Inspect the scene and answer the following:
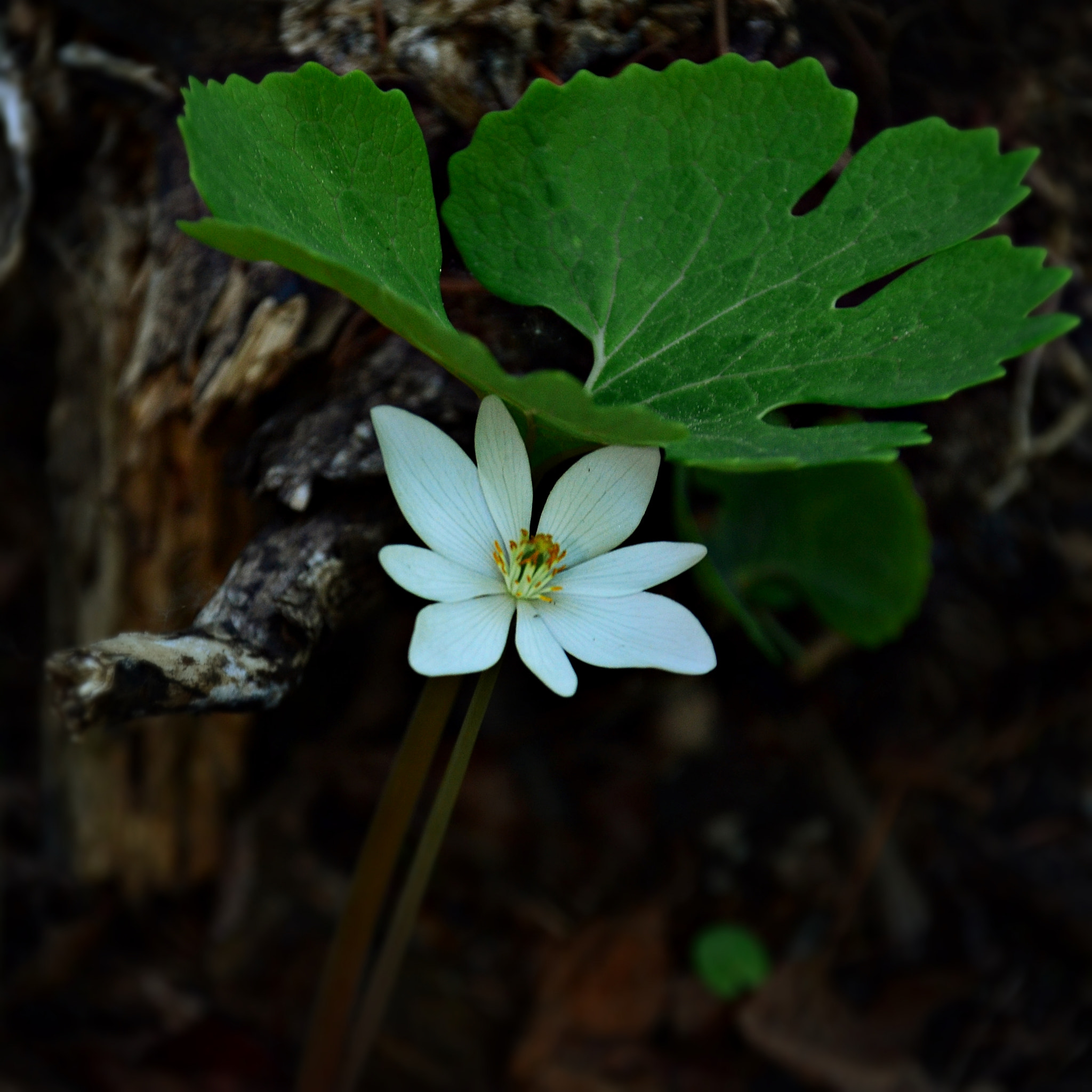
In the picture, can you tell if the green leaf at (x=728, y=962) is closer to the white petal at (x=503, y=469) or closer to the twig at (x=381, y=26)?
the white petal at (x=503, y=469)

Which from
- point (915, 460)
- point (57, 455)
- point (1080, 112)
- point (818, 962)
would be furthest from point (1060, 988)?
point (57, 455)

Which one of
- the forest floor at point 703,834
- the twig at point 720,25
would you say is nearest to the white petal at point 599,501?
the forest floor at point 703,834

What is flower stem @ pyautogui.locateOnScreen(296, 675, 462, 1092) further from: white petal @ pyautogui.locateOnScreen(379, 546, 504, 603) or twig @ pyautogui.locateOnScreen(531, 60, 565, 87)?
twig @ pyautogui.locateOnScreen(531, 60, 565, 87)

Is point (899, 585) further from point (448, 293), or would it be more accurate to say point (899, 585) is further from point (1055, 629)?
point (448, 293)

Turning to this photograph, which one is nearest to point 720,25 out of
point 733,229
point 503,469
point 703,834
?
point 733,229

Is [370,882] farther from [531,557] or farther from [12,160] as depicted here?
[12,160]

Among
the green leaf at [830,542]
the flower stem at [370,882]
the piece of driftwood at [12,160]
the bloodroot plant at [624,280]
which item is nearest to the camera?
the bloodroot plant at [624,280]

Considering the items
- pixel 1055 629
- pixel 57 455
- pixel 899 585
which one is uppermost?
pixel 57 455
